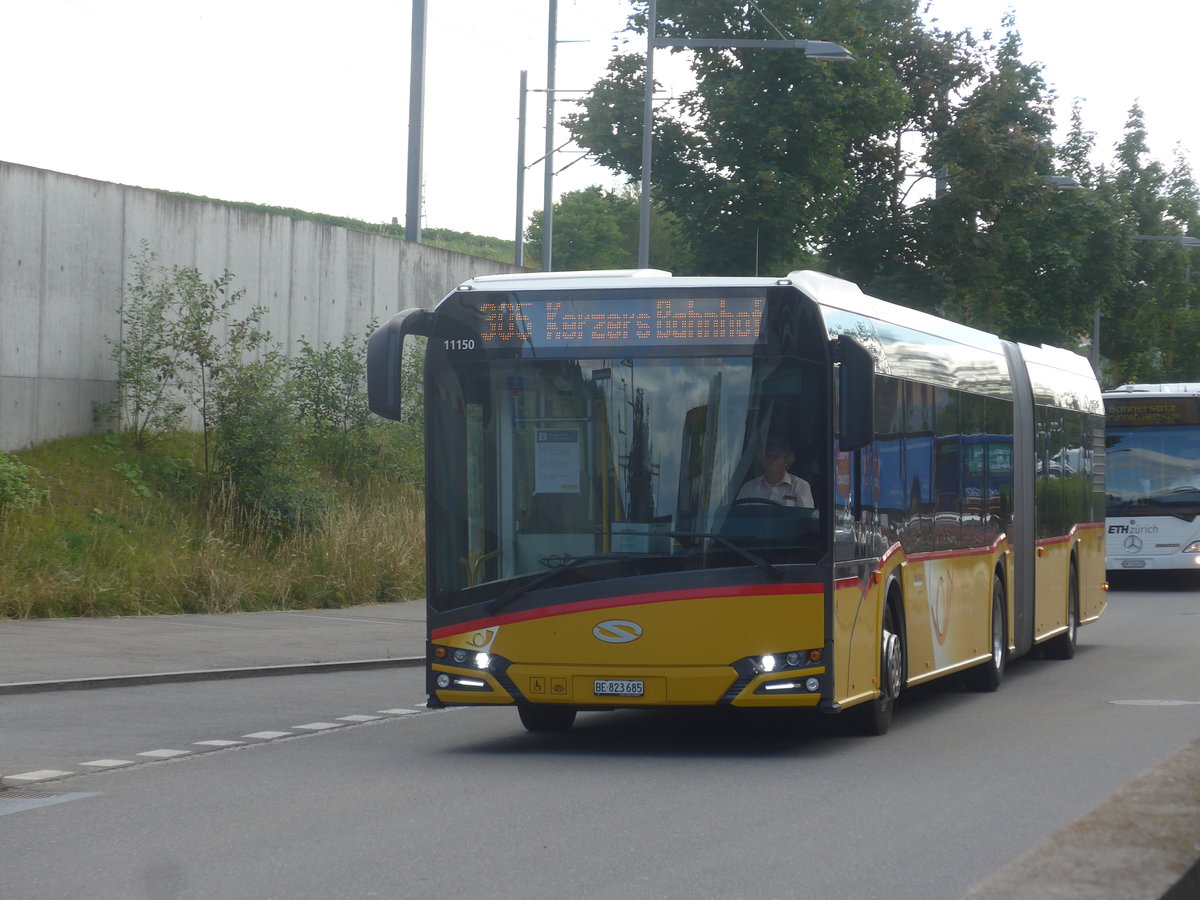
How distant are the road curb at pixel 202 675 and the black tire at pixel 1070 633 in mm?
6367

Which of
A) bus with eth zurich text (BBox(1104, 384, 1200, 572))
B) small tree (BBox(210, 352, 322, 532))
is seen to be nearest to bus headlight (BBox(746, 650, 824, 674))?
small tree (BBox(210, 352, 322, 532))

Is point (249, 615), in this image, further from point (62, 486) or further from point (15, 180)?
point (15, 180)

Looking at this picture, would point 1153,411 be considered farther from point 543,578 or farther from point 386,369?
point 386,369

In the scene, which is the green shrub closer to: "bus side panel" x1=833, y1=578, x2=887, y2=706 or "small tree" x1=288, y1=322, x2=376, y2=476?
"small tree" x1=288, y1=322, x2=376, y2=476

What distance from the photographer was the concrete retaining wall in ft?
73.1

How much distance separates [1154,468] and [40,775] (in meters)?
22.7

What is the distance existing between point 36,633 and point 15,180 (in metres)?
7.32

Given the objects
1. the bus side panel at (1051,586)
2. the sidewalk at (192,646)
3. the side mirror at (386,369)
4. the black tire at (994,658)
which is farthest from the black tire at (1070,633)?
the side mirror at (386,369)

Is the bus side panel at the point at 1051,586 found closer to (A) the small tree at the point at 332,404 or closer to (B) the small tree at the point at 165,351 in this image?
(B) the small tree at the point at 165,351

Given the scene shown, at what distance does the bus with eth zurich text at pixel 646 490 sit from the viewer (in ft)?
34.2

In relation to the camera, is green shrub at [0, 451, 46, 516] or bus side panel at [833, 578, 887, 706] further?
green shrub at [0, 451, 46, 516]

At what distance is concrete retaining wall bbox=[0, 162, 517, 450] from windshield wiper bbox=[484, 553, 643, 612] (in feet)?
43.0

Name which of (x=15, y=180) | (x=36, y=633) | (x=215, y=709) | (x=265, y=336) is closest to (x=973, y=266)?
(x=265, y=336)

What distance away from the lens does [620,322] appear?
10.8 meters
